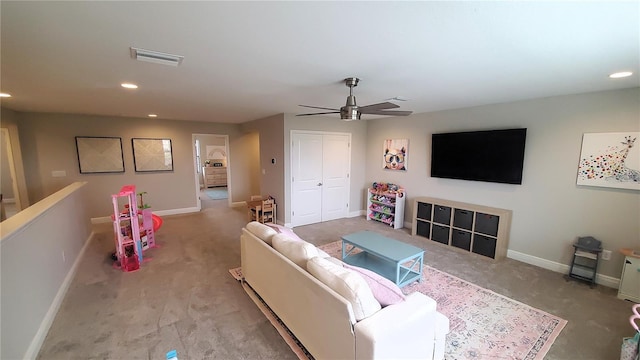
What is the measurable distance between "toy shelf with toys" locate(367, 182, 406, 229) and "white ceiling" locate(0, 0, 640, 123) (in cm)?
261

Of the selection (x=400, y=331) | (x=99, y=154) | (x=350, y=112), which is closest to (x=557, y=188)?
(x=350, y=112)

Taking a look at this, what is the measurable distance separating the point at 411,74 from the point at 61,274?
14.3 feet

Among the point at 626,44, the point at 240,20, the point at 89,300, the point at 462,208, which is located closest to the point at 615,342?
the point at 462,208

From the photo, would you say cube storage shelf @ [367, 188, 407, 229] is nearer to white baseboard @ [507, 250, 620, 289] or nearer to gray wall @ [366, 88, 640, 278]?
gray wall @ [366, 88, 640, 278]

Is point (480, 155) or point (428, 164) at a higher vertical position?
point (480, 155)

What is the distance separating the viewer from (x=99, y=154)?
531 centimetres

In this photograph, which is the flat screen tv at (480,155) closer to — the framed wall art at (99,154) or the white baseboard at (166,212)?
the white baseboard at (166,212)

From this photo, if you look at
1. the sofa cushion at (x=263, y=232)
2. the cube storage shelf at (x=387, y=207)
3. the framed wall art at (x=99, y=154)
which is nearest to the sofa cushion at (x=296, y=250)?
the sofa cushion at (x=263, y=232)

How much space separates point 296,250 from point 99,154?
18.4 ft

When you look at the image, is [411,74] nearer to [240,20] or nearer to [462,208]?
[240,20]

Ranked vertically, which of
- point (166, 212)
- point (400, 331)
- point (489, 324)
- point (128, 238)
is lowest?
point (489, 324)

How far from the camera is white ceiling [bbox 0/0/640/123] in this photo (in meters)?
1.31

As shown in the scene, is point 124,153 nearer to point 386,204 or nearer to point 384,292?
point 386,204

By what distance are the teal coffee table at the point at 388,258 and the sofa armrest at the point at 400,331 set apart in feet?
3.45
